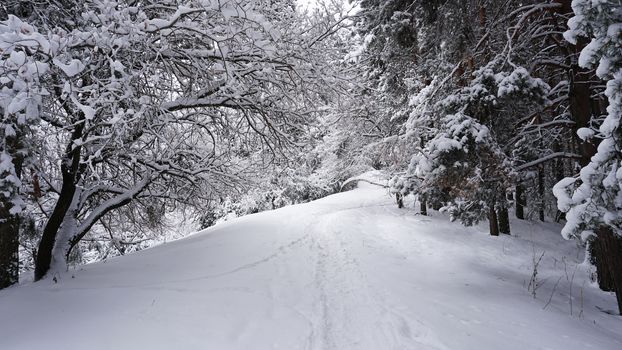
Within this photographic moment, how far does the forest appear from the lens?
365 cm

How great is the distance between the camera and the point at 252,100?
5984 millimetres

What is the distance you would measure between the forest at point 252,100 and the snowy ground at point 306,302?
103 centimetres

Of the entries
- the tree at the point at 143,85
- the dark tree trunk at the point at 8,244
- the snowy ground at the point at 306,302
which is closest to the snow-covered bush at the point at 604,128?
the snowy ground at the point at 306,302

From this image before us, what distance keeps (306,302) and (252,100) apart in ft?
10.6

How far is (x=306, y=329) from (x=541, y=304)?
12.1 ft

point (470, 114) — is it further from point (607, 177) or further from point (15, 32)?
point (15, 32)

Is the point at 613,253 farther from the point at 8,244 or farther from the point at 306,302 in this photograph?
the point at 8,244

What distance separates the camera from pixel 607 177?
370 cm

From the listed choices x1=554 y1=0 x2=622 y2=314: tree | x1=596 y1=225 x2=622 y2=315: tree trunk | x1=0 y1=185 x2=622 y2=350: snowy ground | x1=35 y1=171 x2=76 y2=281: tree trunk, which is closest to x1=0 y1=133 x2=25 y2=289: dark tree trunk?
x1=35 y1=171 x2=76 y2=281: tree trunk

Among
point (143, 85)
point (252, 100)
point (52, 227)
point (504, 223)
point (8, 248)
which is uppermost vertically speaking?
point (252, 100)

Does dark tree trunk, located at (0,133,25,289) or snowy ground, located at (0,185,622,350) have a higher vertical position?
dark tree trunk, located at (0,133,25,289)

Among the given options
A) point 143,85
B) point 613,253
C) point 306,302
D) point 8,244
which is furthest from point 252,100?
point 613,253

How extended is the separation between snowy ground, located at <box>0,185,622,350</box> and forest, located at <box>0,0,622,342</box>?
1.03m

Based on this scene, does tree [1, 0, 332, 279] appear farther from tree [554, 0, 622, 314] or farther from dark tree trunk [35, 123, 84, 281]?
tree [554, 0, 622, 314]
